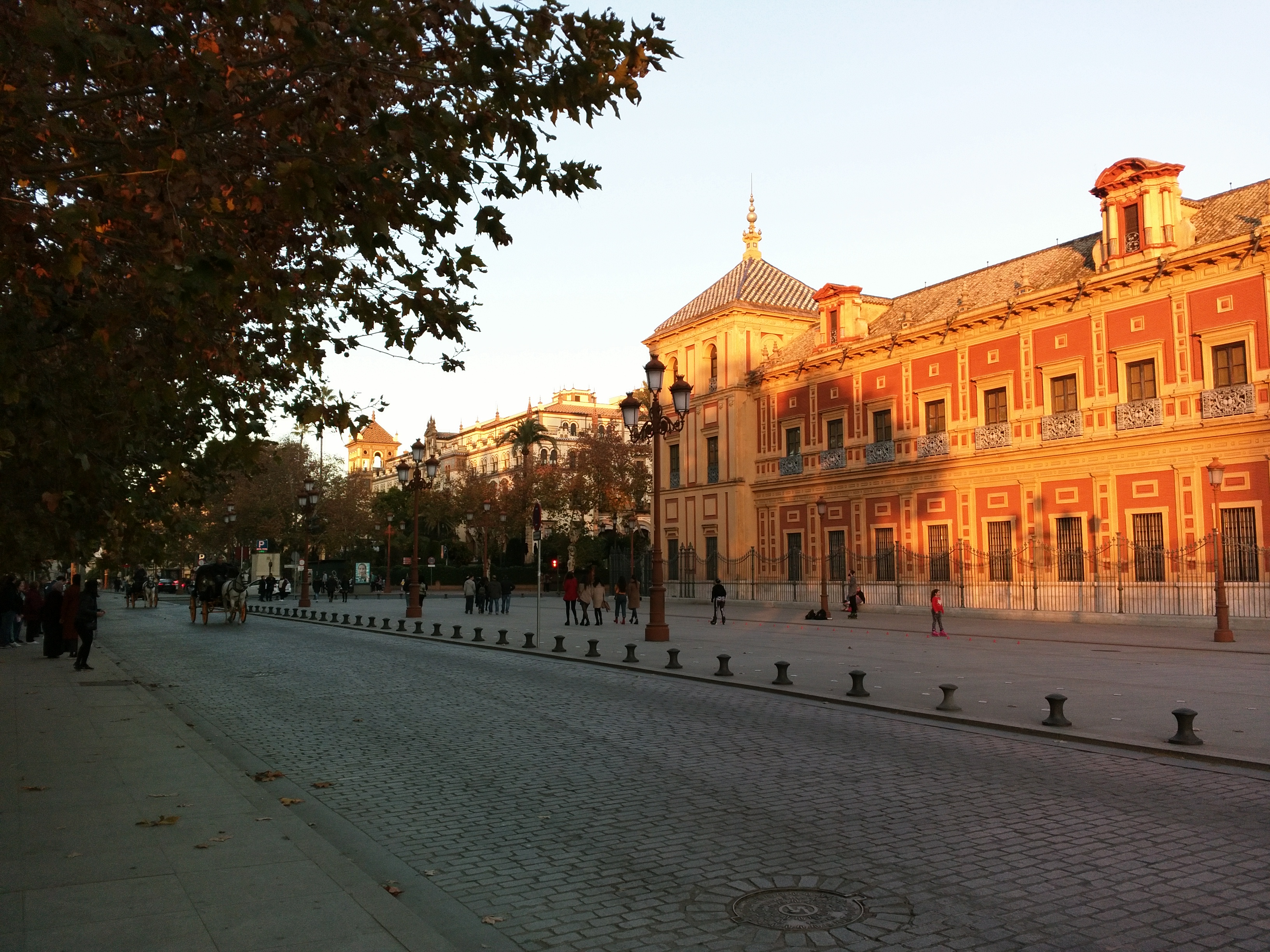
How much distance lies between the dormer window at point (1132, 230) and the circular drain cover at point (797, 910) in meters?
30.0

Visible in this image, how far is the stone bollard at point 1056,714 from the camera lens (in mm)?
10844

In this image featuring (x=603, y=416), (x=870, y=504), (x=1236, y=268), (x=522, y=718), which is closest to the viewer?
(x=522, y=718)

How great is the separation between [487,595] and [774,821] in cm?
3474

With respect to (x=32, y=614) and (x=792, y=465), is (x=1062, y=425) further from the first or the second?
(x=32, y=614)

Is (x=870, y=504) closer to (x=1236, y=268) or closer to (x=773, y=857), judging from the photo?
(x=1236, y=268)

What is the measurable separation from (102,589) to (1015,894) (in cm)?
10326

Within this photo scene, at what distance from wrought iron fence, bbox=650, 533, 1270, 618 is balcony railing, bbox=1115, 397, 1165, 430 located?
3377 mm

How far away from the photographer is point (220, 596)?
3634 cm

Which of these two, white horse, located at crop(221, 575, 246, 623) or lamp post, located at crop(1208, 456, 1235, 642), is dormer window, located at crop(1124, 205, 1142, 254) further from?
white horse, located at crop(221, 575, 246, 623)

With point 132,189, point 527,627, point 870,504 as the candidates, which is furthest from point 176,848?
point 870,504

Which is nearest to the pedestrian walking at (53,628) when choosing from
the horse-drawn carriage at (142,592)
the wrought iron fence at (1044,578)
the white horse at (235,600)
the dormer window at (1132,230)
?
the white horse at (235,600)

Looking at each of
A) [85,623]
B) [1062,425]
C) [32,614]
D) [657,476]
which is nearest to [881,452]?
[1062,425]

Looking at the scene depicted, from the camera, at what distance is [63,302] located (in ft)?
24.8

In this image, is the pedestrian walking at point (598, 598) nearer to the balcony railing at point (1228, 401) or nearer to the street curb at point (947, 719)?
the street curb at point (947, 719)
